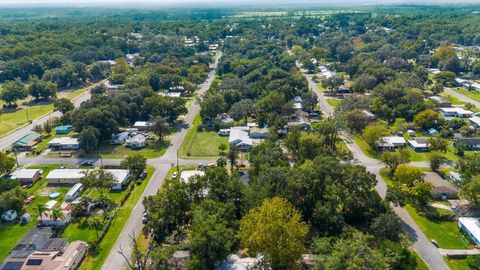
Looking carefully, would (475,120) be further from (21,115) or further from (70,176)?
(21,115)

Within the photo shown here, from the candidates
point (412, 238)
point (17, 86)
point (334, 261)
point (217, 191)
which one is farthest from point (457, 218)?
point (17, 86)

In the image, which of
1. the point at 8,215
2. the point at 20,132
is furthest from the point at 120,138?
the point at 8,215

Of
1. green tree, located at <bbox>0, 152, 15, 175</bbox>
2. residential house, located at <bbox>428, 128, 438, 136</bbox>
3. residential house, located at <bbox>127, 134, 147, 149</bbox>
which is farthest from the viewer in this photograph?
residential house, located at <bbox>428, 128, 438, 136</bbox>

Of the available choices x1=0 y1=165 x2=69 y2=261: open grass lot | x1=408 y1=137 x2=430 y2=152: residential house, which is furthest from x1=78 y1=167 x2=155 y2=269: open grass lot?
x1=408 y1=137 x2=430 y2=152: residential house

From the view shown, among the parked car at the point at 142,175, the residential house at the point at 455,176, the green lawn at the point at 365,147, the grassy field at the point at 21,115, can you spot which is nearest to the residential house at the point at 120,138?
the parked car at the point at 142,175

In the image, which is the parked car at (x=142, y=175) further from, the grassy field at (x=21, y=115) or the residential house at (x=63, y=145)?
the grassy field at (x=21, y=115)

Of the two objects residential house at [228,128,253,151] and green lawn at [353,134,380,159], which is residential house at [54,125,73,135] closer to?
residential house at [228,128,253,151]

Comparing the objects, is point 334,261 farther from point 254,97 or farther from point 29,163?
point 254,97
